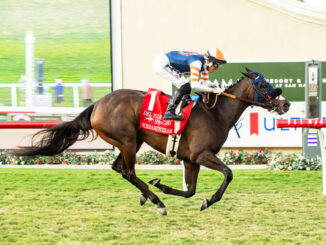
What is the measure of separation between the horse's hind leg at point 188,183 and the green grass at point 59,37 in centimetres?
541

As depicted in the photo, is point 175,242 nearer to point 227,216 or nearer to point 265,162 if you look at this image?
point 227,216

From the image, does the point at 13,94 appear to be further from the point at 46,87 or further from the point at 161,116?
the point at 161,116

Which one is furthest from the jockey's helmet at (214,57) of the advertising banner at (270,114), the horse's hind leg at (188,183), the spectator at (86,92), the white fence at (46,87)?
the spectator at (86,92)

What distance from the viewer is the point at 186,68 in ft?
18.2

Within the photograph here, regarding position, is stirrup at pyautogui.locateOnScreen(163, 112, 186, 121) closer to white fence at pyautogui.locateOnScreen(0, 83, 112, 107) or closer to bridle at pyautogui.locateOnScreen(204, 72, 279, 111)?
bridle at pyautogui.locateOnScreen(204, 72, 279, 111)

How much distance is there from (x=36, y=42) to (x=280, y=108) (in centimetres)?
677

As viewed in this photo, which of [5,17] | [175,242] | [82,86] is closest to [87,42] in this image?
[82,86]

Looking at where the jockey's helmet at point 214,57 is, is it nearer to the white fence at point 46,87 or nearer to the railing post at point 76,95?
the white fence at point 46,87

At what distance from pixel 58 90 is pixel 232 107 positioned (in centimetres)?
591

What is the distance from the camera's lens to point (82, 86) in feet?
35.3

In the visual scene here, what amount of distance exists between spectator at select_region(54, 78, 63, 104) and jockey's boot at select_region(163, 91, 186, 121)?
5708 mm

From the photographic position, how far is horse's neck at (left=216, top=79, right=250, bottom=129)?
557cm

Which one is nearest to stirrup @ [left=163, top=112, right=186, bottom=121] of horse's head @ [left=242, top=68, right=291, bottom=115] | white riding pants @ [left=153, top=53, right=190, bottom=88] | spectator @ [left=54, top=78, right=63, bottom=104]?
white riding pants @ [left=153, top=53, right=190, bottom=88]

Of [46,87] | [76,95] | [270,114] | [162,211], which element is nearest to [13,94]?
[46,87]
